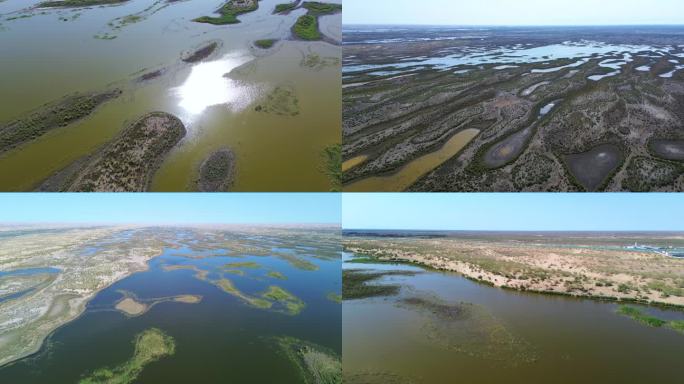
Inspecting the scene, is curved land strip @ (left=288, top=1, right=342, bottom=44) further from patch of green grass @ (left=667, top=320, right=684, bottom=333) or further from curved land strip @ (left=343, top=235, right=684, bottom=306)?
patch of green grass @ (left=667, top=320, right=684, bottom=333)

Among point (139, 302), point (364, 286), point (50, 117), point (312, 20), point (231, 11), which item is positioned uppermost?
point (231, 11)

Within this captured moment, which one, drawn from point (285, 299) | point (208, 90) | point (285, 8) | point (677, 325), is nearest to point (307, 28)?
point (285, 8)

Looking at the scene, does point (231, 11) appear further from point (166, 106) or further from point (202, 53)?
point (166, 106)

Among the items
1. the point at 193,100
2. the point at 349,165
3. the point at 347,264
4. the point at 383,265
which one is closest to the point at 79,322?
the point at 193,100

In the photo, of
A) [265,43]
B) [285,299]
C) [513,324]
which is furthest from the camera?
[265,43]

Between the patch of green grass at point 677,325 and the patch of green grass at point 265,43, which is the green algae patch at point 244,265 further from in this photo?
the patch of green grass at point 677,325

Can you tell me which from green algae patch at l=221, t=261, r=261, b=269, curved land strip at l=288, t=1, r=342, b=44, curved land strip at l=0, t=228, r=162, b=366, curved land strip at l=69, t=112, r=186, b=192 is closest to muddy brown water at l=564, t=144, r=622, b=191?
curved land strip at l=69, t=112, r=186, b=192
